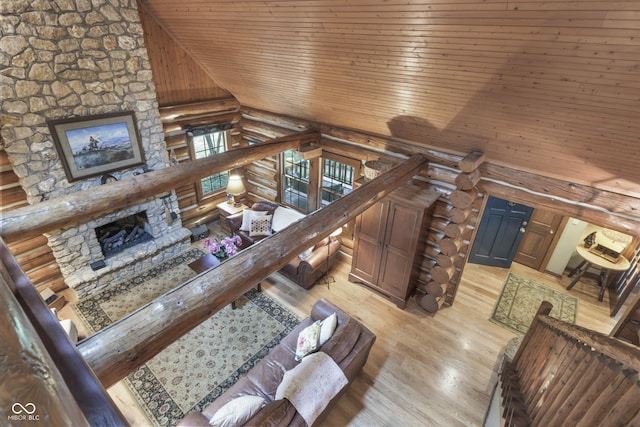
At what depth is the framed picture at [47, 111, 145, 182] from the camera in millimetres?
4426

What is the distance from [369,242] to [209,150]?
390 cm

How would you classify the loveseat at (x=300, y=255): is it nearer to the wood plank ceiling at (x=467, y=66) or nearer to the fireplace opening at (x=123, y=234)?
the fireplace opening at (x=123, y=234)

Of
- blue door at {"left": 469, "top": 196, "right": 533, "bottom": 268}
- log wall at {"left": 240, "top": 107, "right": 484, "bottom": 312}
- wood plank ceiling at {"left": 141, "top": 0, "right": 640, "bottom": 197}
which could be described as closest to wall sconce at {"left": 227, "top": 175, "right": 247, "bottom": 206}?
log wall at {"left": 240, "top": 107, "right": 484, "bottom": 312}

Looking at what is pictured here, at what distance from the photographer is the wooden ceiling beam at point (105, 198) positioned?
106 inches

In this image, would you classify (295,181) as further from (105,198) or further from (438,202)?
(105,198)

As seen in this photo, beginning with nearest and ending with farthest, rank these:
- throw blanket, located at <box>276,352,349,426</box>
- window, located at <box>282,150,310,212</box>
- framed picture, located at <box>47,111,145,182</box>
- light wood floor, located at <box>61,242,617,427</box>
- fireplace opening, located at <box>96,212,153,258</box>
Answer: throw blanket, located at <box>276,352,349,426</box> → light wood floor, located at <box>61,242,617,427</box> → framed picture, located at <box>47,111,145,182</box> → fireplace opening, located at <box>96,212,153,258</box> → window, located at <box>282,150,310,212</box>

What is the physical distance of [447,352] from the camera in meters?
4.51

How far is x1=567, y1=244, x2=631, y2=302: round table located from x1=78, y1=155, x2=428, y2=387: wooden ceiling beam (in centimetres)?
506

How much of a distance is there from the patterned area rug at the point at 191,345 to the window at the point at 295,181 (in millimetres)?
2360

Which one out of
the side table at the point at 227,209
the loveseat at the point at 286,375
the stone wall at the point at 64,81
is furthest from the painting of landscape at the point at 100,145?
the loveseat at the point at 286,375

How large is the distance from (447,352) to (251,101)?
5.45 m

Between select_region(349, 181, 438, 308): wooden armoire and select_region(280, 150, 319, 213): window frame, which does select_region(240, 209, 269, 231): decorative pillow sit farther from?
select_region(349, 181, 438, 308): wooden armoire

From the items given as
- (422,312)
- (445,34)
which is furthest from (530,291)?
(445,34)

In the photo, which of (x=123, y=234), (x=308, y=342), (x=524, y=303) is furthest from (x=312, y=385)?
(x=123, y=234)
